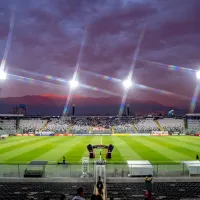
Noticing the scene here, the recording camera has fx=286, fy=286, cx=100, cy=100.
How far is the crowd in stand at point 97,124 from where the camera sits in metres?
106

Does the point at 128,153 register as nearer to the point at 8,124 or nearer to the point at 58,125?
the point at 58,125

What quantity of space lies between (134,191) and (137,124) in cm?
9496

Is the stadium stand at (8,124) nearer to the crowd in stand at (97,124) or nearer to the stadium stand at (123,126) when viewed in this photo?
the crowd in stand at (97,124)

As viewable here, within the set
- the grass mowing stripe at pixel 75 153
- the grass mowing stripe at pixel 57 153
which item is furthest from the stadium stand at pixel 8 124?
the grass mowing stripe at pixel 75 153

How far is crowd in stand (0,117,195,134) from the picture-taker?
105812mm

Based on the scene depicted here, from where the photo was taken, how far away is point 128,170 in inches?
942

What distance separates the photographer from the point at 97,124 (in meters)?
121

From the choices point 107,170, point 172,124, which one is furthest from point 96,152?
point 172,124

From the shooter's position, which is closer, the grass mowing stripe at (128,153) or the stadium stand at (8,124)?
the grass mowing stripe at (128,153)

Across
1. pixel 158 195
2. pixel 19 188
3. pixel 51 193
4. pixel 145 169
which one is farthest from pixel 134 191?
pixel 19 188

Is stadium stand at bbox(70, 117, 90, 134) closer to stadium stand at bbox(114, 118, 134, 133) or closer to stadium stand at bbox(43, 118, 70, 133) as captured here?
stadium stand at bbox(43, 118, 70, 133)

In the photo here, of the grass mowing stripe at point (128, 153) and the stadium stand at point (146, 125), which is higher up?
the stadium stand at point (146, 125)

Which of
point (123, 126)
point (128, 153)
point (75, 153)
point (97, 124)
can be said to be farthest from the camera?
point (97, 124)

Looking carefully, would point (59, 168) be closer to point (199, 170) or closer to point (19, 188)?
point (19, 188)
